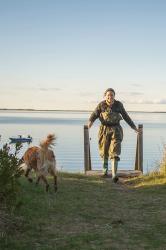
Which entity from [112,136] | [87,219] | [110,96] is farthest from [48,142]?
[112,136]

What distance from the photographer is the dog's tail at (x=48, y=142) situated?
401 inches

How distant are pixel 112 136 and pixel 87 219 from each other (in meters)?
5.55

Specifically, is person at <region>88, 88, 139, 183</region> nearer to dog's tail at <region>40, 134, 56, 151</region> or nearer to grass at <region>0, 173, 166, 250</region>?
grass at <region>0, 173, 166, 250</region>

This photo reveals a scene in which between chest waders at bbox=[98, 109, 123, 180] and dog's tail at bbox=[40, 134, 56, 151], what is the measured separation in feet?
10.4

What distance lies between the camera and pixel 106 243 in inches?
261

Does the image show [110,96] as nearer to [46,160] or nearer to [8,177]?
[46,160]

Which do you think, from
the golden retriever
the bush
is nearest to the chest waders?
the golden retriever

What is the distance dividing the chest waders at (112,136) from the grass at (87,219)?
146 cm

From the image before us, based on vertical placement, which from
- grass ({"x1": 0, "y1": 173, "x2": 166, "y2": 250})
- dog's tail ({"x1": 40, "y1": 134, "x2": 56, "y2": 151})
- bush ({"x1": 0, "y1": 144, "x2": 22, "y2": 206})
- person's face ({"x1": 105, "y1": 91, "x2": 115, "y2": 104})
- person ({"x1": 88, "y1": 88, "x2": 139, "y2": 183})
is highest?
person's face ({"x1": 105, "y1": 91, "x2": 115, "y2": 104})

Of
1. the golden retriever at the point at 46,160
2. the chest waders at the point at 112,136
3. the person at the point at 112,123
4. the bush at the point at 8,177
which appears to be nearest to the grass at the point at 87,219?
the bush at the point at 8,177

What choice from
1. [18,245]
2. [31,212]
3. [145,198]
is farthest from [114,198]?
[18,245]

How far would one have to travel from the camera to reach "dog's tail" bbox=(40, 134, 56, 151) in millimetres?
10175

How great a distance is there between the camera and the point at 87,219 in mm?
8133

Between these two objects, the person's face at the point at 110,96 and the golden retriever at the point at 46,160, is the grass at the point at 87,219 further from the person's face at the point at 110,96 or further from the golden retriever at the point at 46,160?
the person's face at the point at 110,96
